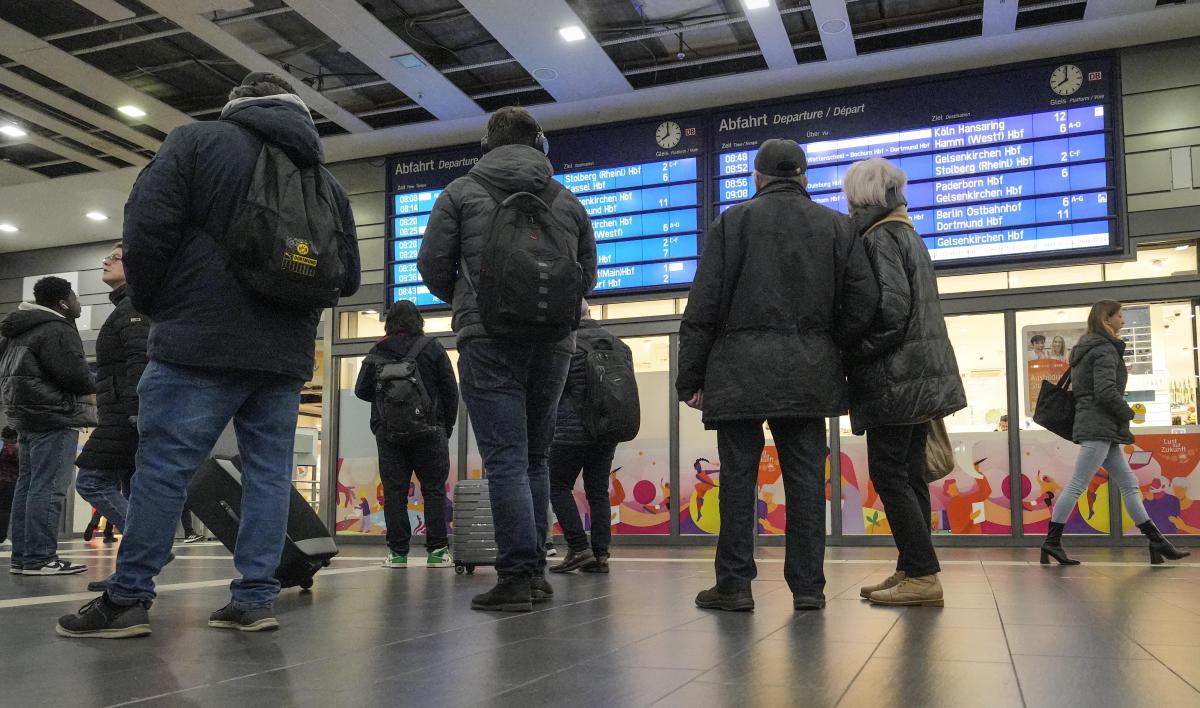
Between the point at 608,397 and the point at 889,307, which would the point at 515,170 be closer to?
the point at 889,307

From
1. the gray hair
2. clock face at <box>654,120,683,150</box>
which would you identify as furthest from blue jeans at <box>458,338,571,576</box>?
clock face at <box>654,120,683,150</box>

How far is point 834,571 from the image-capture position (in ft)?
18.0

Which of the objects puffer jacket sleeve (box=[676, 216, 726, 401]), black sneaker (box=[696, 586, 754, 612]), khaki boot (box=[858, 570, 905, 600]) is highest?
puffer jacket sleeve (box=[676, 216, 726, 401])

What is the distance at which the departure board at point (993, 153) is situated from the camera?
26.9 feet

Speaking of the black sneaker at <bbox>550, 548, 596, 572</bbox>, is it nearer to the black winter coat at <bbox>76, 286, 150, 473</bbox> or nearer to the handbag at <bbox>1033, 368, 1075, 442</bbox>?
the black winter coat at <bbox>76, 286, 150, 473</bbox>

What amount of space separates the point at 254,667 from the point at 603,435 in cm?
316

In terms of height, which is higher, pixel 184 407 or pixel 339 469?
pixel 184 407

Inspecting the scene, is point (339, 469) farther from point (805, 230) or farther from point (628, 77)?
point (805, 230)

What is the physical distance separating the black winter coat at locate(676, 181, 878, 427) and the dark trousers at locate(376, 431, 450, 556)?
102 inches

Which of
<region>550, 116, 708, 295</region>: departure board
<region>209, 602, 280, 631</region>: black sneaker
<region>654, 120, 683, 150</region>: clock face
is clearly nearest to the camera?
<region>209, 602, 280, 631</region>: black sneaker

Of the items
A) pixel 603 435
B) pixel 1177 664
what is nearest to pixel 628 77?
pixel 603 435

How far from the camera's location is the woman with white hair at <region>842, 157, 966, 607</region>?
11.8 ft

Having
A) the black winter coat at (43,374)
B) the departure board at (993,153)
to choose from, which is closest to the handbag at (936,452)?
the black winter coat at (43,374)

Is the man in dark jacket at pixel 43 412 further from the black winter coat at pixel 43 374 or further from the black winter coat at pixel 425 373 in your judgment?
the black winter coat at pixel 425 373
